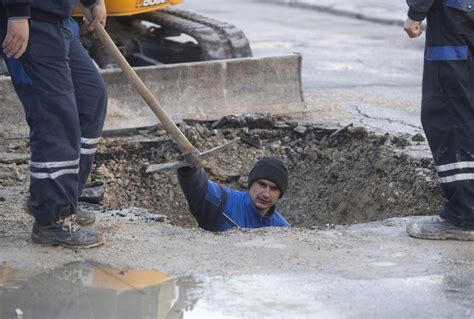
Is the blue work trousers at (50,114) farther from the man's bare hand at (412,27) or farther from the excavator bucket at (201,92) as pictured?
the excavator bucket at (201,92)

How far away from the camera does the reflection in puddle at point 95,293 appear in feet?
16.7

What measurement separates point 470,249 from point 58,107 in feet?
7.93

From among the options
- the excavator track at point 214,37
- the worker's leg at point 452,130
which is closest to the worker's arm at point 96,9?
the worker's leg at point 452,130

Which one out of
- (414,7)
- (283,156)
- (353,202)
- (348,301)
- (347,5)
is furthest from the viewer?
(347,5)

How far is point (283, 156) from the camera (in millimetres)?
8922

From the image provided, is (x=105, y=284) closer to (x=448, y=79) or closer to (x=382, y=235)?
(x=382, y=235)

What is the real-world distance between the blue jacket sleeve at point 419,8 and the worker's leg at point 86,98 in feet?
5.94

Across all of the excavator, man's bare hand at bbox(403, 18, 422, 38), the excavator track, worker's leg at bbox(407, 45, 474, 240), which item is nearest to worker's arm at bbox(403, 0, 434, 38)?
man's bare hand at bbox(403, 18, 422, 38)

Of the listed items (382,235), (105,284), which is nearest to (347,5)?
(382,235)

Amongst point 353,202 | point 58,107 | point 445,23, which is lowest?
point 353,202

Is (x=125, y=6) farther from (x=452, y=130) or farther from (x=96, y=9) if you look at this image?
(x=452, y=130)

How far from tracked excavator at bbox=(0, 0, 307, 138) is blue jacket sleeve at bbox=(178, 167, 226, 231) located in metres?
2.09

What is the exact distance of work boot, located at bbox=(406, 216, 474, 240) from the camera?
20.6 ft

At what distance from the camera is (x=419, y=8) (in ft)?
20.0
